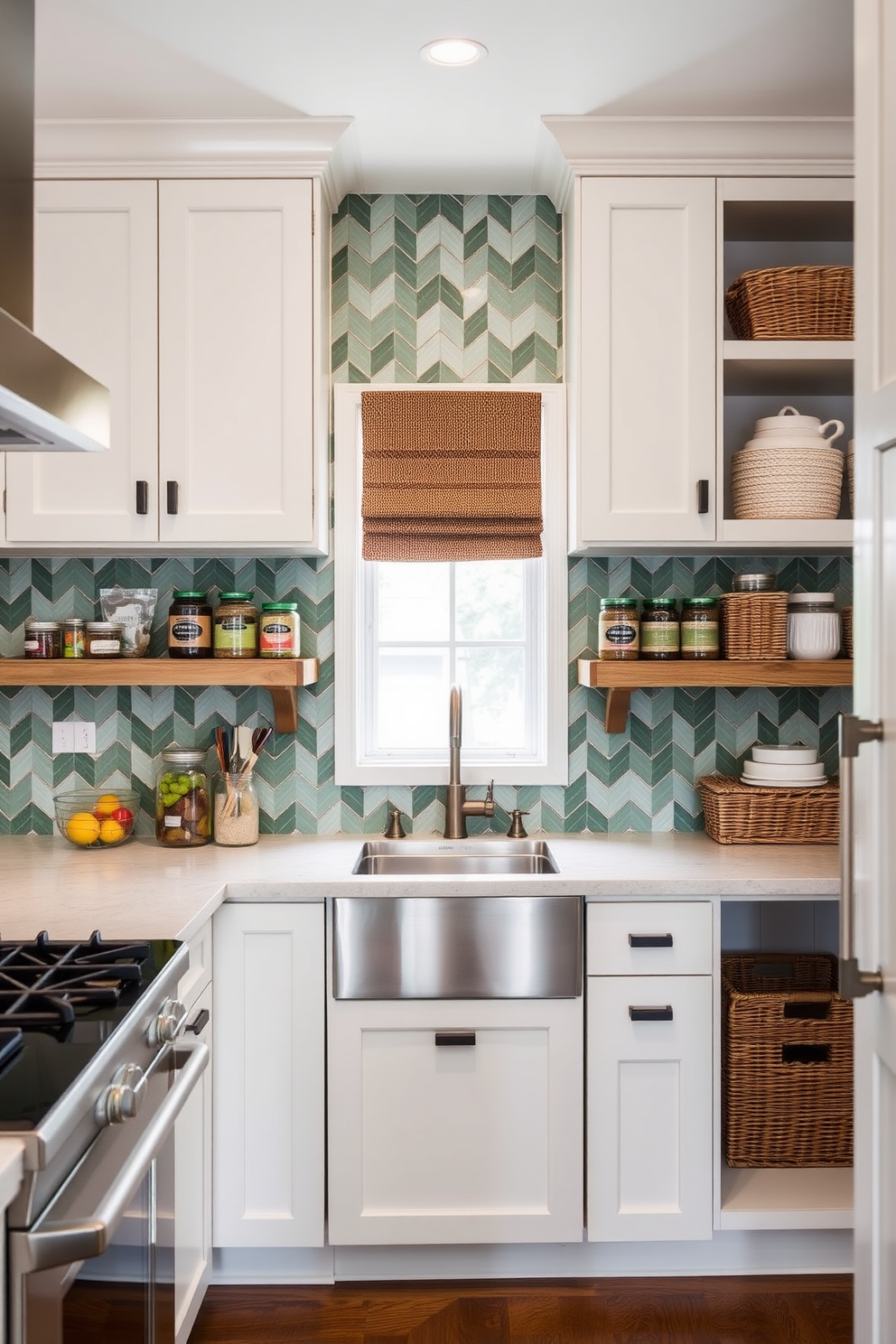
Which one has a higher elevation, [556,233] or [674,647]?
[556,233]

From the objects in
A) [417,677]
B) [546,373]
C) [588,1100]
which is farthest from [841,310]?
[588,1100]

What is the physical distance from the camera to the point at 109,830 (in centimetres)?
256

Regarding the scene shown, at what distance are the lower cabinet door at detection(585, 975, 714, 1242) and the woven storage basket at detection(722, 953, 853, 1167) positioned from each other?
0.28ft

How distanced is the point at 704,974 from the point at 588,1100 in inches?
14.3

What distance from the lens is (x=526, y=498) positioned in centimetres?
274

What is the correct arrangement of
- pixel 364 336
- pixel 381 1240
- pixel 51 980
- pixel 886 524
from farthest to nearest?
pixel 364 336, pixel 381 1240, pixel 51 980, pixel 886 524

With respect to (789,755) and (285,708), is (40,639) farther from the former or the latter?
(789,755)

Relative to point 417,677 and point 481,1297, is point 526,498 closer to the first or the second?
point 417,677

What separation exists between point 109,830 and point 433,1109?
3.40ft

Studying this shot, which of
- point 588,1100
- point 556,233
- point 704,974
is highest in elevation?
point 556,233

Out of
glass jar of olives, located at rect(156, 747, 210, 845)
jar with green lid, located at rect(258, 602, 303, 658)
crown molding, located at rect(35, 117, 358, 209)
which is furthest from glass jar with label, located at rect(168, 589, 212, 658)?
crown molding, located at rect(35, 117, 358, 209)

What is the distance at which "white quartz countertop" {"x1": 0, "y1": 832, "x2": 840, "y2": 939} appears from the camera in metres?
1.92

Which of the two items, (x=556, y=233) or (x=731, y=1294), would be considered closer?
(x=731, y=1294)

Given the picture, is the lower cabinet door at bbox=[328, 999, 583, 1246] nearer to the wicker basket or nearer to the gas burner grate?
the gas burner grate
